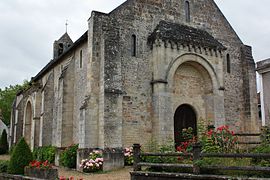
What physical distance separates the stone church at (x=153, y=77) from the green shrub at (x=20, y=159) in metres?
2.99

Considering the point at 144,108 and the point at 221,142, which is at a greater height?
the point at 144,108

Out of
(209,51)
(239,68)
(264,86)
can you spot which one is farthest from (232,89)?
(264,86)

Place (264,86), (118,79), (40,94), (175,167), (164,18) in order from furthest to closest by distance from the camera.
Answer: (40,94) < (164,18) < (118,79) < (264,86) < (175,167)

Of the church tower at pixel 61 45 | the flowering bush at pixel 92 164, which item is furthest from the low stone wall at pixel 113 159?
the church tower at pixel 61 45

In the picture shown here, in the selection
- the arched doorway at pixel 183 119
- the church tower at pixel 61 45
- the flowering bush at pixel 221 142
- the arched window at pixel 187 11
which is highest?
the church tower at pixel 61 45

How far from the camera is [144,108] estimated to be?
56.4 ft

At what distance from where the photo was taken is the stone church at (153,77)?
16.3 m

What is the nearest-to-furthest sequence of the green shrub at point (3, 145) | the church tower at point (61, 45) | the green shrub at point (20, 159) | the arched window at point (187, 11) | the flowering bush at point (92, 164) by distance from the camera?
the green shrub at point (20, 159)
the flowering bush at point (92, 164)
the arched window at point (187, 11)
the church tower at point (61, 45)
the green shrub at point (3, 145)

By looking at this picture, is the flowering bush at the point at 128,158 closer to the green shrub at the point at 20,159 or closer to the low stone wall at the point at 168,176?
the low stone wall at the point at 168,176

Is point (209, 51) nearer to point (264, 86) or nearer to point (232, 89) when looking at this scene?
point (232, 89)

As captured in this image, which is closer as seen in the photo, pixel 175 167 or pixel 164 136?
pixel 175 167

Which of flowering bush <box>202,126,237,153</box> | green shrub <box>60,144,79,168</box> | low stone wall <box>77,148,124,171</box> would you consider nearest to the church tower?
green shrub <box>60,144,79,168</box>

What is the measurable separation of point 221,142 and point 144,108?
647 cm

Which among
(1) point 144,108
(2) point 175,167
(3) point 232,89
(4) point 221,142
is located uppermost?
(3) point 232,89
